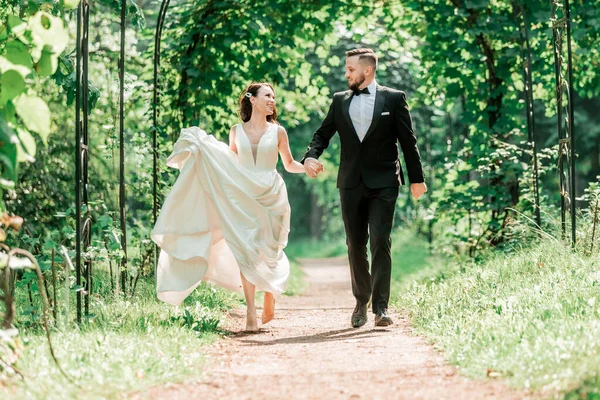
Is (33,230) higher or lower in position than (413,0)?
lower

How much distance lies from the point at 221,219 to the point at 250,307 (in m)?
0.75

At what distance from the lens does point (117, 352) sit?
4.61 m

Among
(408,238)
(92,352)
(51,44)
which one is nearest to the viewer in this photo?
(51,44)

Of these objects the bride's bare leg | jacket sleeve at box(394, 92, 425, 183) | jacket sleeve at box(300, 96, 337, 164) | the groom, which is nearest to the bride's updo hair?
jacket sleeve at box(300, 96, 337, 164)

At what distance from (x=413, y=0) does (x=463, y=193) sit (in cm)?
259

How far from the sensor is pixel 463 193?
420 inches

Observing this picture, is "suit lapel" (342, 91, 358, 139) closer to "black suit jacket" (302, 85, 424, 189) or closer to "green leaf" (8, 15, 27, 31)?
"black suit jacket" (302, 85, 424, 189)

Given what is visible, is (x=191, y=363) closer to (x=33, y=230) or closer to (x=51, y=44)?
(x=51, y=44)

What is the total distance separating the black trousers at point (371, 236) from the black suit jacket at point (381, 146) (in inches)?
3.6

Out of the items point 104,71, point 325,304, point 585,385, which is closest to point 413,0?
point 325,304

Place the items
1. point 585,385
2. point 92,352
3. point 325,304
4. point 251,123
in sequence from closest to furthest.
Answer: point 585,385, point 92,352, point 251,123, point 325,304

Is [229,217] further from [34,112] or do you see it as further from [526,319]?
[34,112]

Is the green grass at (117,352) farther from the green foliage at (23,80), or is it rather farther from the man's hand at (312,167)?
the man's hand at (312,167)

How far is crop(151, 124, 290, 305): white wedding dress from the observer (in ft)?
21.9
